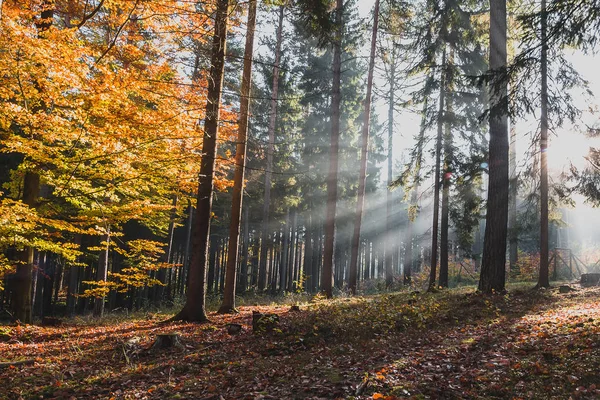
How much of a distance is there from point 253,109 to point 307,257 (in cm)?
1307

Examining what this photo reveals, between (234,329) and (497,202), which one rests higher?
(497,202)

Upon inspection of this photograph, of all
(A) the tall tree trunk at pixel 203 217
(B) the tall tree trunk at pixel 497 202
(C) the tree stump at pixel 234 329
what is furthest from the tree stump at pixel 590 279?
(A) the tall tree trunk at pixel 203 217

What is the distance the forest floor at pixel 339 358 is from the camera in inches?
180

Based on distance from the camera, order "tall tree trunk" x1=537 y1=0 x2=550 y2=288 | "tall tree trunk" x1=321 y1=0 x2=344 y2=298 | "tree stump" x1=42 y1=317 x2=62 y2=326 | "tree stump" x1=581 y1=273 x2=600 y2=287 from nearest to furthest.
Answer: "tree stump" x1=42 y1=317 x2=62 y2=326 → "tall tree trunk" x1=537 y1=0 x2=550 y2=288 → "tall tree trunk" x1=321 y1=0 x2=344 y2=298 → "tree stump" x1=581 y1=273 x2=600 y2=287

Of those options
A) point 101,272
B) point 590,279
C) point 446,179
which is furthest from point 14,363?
point 590,279

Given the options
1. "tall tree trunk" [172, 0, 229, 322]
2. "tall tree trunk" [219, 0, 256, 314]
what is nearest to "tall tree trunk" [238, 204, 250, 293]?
"tall tree trunk" [219, 0, 256, 314]

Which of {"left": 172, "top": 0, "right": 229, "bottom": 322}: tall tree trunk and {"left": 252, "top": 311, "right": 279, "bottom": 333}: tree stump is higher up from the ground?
{"left": 172, "top": 0, "right": 229, "bottom": 322}: tall tree trunk

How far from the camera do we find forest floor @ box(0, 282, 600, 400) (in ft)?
15.0

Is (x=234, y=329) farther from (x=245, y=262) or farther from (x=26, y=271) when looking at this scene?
(x=245, y=262)

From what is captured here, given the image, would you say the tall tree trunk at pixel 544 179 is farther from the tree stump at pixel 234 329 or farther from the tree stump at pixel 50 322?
the tree stump at pixel 50 322

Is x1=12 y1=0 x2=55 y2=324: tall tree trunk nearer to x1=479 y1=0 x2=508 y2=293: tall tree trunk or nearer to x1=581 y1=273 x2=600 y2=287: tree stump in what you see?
x1=479 y1=0 x2=508 y2=293: tall tree trunk

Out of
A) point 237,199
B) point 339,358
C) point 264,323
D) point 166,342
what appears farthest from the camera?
point 237,199

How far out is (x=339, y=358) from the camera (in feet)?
20.4

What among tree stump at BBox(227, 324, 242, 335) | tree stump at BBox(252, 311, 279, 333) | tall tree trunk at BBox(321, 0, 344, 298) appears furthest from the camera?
tall tree trunk at BBox(321, 0, 344, 298)
